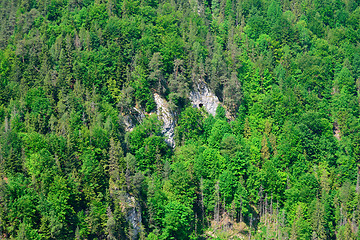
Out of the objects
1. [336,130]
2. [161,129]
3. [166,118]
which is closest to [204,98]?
[166,118]

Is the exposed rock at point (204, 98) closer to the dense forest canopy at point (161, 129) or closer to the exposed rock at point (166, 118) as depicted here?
the dense forest canopy at point (161, 129)

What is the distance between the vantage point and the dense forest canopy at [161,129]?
108 m

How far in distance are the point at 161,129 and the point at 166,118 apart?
3.31 metres

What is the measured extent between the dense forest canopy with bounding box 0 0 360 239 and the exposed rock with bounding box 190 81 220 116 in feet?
6.00

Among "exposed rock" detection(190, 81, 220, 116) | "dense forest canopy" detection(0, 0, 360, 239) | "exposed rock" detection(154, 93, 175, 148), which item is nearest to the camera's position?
"dense forest canopy" detection(0, 0, 360, 239)

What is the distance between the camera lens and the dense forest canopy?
10775 centimetres

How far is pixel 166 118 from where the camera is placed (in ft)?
426

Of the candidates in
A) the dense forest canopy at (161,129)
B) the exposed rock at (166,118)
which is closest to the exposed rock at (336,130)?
the dense forest canopy at (161,129)

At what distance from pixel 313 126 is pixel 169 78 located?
31.4 meters

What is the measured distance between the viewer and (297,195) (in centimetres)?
12275

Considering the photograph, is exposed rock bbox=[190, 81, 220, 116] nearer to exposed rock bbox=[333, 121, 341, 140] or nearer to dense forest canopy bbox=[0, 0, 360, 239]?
dense forest canopy bbox=[0, 0, 360, 239]

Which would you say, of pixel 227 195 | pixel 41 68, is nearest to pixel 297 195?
pixel 227 195

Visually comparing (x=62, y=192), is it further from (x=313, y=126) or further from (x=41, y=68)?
(x=313, y=126)

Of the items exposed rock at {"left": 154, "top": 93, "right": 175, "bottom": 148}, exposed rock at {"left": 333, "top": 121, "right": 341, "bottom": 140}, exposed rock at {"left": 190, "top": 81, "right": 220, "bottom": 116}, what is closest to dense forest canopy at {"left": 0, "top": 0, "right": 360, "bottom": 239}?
exposed rock at {"left": 333, "top": 121, "right": 341, "bottom": 140}
